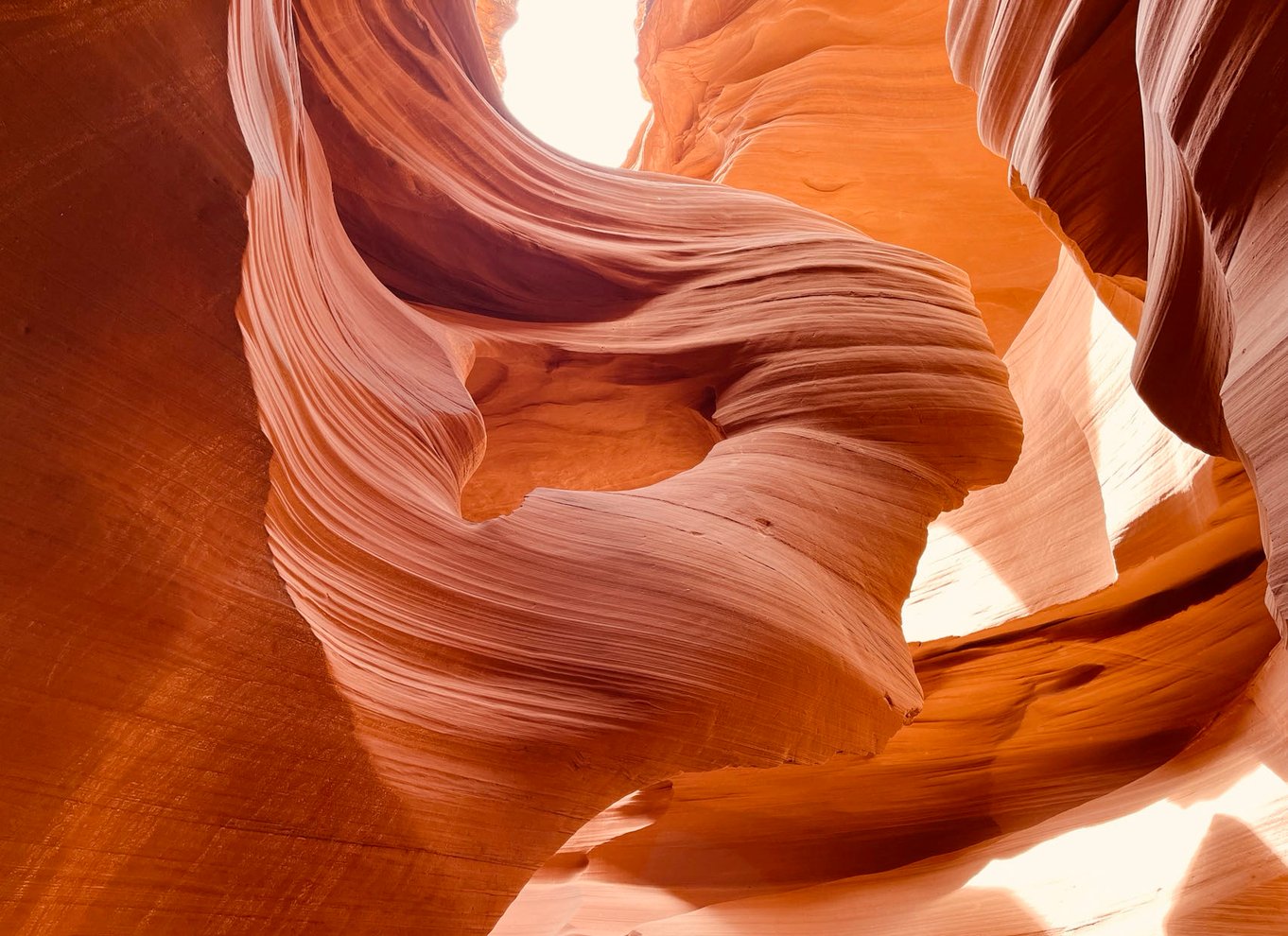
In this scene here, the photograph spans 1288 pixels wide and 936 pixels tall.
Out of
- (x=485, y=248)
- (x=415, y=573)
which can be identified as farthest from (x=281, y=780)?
(x=485, y=248)

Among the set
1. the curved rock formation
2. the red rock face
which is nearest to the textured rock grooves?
the red rock face

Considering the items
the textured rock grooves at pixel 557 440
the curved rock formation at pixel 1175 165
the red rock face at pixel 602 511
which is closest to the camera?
the red rock face at pixel 602 511

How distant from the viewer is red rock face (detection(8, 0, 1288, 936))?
1.20 metres

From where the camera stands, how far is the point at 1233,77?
140cm

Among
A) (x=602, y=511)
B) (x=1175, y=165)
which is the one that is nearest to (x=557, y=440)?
(x=602, y=511)

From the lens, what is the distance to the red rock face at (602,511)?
1204 mm

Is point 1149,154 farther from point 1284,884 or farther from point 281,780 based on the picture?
point 281,780

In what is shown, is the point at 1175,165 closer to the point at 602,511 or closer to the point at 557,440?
the point at 602,511

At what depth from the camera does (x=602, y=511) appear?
230 cm

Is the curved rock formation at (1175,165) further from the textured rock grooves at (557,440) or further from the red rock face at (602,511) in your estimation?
the textured rock grooves at (557,440)

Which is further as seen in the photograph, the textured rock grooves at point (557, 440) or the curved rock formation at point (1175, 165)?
the textured rock grooves at point (557, 440)

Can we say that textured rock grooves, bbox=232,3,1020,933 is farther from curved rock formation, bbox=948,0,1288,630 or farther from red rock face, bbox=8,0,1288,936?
curved rock formation, bbox=948,0,1288,630

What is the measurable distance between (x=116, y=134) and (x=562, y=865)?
3160 mm

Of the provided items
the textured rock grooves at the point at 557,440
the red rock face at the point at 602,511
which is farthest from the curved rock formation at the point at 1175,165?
the textured rock grooves at the point at 557,440
